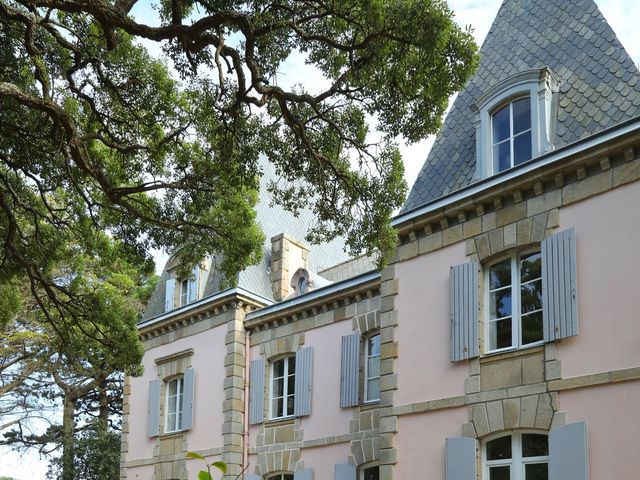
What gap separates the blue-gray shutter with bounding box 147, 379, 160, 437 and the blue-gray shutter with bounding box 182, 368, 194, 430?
38.0 inches

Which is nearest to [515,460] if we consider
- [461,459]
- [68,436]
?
[461,459]

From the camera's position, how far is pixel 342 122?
1166 centimetres

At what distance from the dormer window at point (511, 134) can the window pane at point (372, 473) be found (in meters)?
6.10

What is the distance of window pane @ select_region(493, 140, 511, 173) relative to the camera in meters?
12.7

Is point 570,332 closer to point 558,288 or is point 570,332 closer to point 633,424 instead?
point 558,288

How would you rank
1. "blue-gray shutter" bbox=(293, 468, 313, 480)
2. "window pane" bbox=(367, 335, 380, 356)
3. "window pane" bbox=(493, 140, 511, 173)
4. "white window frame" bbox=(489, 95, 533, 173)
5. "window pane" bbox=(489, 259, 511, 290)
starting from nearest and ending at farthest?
"window pane" bbox=(489, 259, 511, 290) < "white window frame" bbox=(489, 95, 533, 173) < "window pane" bbox=(493, 140, 511, 173) < "window pane" bbox=(367, 335, 380, 356) < "blue-gray shutter" bbox=(293, 468, 313, 480)

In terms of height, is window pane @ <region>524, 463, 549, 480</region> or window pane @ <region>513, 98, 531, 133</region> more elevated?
window pane @ <region>513, 98, 531, 133</region>

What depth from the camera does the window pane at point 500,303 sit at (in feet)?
40.1

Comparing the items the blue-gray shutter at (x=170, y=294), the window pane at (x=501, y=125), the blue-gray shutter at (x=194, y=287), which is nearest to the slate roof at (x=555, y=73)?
the window pane at (x=501, y=125)

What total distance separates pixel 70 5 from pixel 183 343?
503 inches

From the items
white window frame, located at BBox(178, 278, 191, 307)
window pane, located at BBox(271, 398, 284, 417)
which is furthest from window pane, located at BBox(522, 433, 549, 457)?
white window frame, located at BBox(178, 278, 191, 307)

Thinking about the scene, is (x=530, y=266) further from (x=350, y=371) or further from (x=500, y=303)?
(x=350, y=371)

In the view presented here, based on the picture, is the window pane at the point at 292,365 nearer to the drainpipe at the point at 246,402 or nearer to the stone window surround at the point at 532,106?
the drainpipe at the point at 246,402

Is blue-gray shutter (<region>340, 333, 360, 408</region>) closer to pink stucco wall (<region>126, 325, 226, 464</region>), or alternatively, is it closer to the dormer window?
pink stucco wall (<region>126, 325, 226, 464</region>)
